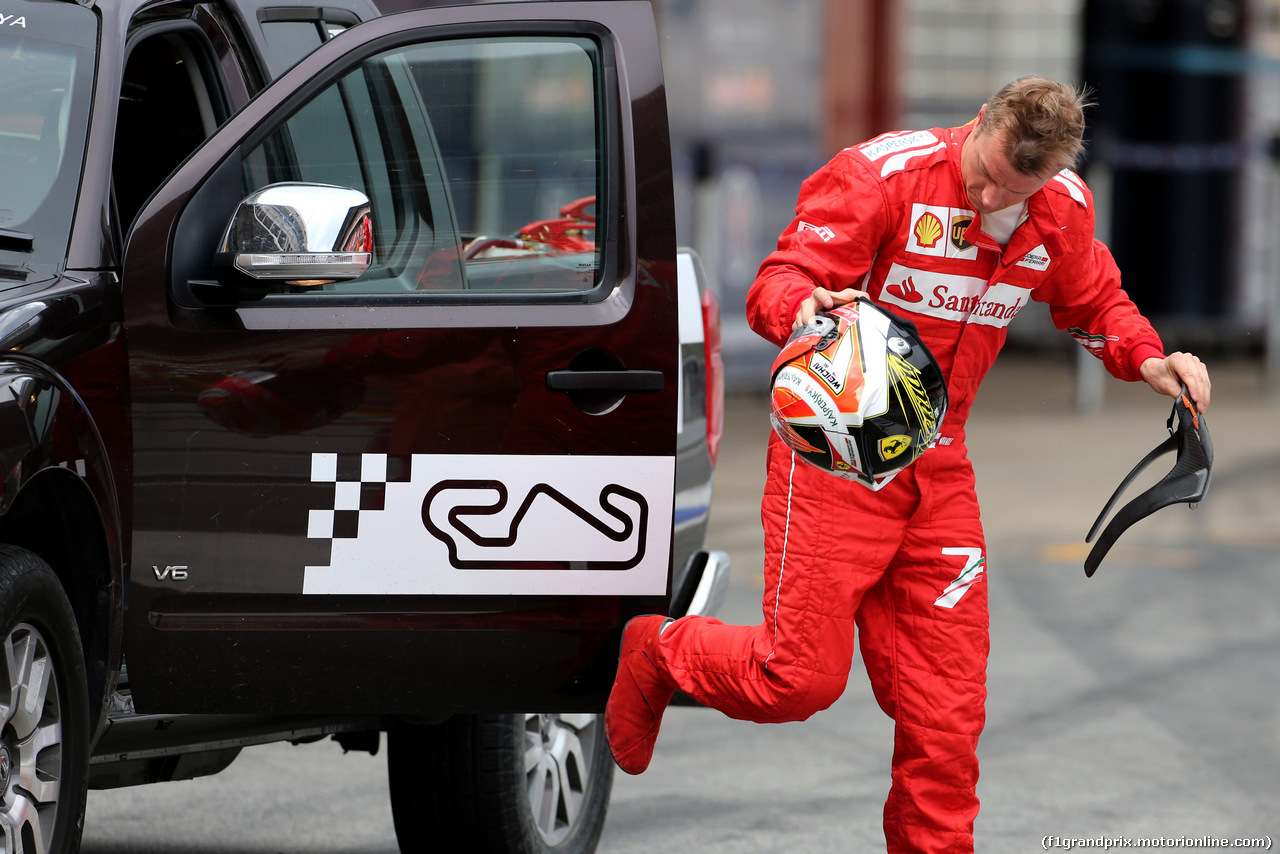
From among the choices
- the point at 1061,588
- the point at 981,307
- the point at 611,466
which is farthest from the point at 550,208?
A: the point at 1061,588

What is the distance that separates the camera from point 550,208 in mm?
3906

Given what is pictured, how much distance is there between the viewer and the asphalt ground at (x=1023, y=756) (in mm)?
4844

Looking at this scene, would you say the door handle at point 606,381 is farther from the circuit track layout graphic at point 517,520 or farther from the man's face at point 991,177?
the man's face at point 991,177

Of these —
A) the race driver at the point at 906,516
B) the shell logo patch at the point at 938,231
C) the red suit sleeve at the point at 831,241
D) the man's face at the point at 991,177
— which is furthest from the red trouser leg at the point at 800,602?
the man's face at the point at 991,177

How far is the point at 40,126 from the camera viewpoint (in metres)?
3.52

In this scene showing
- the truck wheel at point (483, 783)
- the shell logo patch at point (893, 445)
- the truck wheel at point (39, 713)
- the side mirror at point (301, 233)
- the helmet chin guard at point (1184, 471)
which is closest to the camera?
the truck wheel at point (39, 713)

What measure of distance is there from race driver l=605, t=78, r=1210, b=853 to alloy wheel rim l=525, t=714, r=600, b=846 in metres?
0.49

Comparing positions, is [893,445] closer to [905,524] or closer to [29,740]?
[905,524]

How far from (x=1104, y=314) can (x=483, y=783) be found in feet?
5.59

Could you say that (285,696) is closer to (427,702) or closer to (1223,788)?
(427,702)

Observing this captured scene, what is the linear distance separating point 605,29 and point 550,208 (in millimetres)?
422

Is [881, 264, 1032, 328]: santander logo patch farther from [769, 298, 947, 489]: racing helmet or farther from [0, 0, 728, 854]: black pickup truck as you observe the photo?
[0, 0, 728, 854]: black pickup truck

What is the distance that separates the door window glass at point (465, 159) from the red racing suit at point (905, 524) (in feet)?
1.51

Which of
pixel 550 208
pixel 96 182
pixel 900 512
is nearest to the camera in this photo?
pixel 96 182
